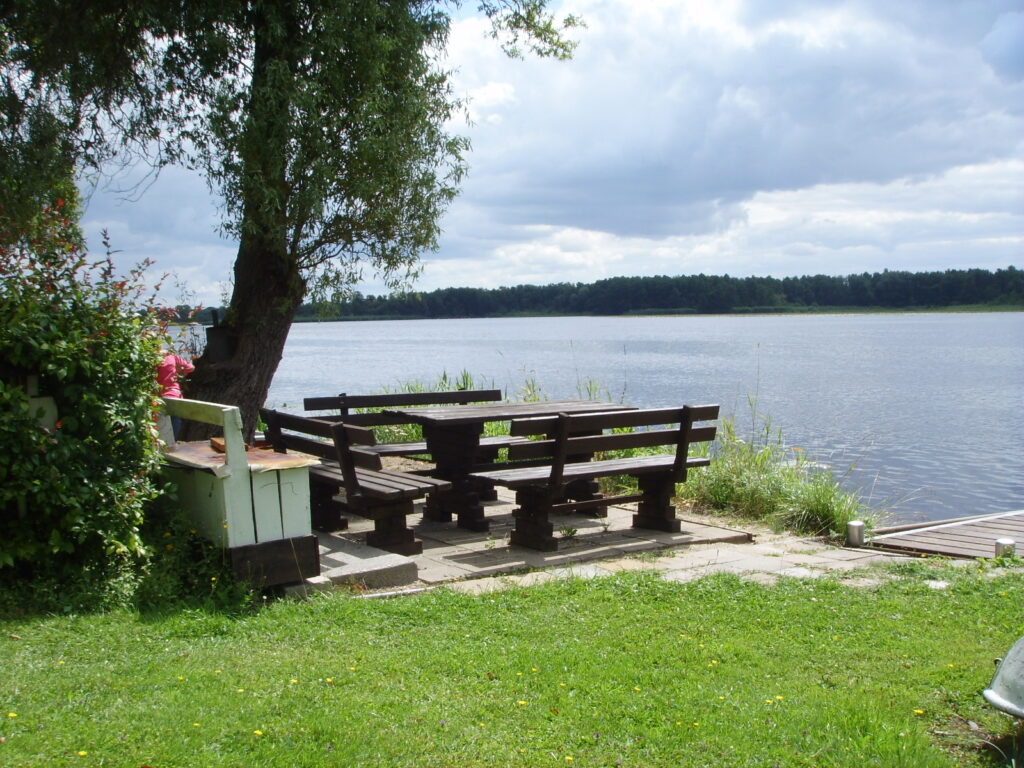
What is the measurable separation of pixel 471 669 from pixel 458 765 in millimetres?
915

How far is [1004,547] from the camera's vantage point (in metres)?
6.81

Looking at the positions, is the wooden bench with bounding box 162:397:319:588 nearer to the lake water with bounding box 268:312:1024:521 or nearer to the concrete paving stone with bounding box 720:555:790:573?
the concrete paving stone with bounding box 720:555:790:573

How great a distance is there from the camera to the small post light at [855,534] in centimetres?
745

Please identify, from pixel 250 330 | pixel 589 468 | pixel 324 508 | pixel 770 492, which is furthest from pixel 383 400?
pixel 770 492

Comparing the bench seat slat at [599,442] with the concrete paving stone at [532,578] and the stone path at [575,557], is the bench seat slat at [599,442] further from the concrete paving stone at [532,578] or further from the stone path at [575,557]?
the concrete paving stone at [532,578]

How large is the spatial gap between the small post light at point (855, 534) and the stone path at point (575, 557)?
157mm

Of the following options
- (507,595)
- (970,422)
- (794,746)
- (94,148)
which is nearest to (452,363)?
(970,422)

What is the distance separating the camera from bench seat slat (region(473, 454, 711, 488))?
22.6 ft

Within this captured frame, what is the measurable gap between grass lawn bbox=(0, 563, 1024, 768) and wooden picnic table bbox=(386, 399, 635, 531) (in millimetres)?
2254

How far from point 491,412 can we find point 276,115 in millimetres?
2955

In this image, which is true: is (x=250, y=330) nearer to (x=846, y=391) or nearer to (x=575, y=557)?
(x=575, y=557)

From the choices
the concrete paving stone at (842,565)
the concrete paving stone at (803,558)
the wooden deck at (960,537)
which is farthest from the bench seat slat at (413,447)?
the wooden deck at (960,537)

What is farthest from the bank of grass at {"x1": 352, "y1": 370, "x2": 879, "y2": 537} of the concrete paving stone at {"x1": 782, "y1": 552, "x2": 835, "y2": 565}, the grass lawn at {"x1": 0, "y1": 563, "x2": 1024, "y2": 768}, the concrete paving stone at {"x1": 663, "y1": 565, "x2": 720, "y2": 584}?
the grass lawn at {"x1": 0, "y1": 563, "x2": 1024, "y2": 768}

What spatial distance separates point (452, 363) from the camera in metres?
35.4
